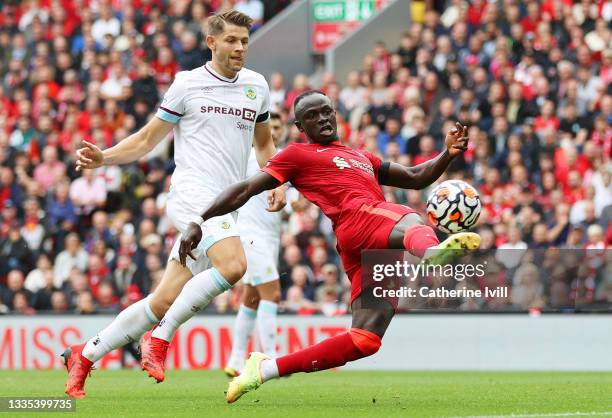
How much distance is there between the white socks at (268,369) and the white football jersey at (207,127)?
1.57 m

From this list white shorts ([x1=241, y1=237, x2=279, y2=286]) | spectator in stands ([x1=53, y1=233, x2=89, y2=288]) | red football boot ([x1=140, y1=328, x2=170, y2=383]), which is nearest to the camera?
red football boot ([x1=140, y1=328, x2=170, y2=383])

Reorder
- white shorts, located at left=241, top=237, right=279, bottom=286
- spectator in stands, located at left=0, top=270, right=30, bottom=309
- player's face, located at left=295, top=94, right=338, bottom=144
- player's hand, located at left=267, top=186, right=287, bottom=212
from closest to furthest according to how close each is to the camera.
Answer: player's face, located at left=295, top=94, right=338, bottom=144
player's hand, located at left=267, top=186, right=287, bottom=212
white shorts, located at left=241, top=237, right=279, bottom=286
spectator in stands, located at left=0, top=270, right=30, bottom=309

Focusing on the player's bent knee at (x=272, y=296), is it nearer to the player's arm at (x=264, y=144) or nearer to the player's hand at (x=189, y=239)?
the player's arm at (x=264, y=144)

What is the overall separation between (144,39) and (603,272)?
11.1 metres

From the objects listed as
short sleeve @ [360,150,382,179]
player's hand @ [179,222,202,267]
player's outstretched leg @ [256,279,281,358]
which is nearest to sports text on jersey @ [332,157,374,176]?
short sleeve @ [360,150,382,179]

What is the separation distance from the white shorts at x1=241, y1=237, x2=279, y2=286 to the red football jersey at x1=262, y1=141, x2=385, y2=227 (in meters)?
3.71

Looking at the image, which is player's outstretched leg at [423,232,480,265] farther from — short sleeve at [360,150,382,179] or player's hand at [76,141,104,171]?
player's hand at [76,141,104,171]

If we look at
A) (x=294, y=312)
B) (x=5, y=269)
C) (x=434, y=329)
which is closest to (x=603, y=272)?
(x=434, y=329)

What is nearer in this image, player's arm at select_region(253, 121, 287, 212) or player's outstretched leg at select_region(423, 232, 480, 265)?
player's outstretched leg at select_region(423, 232, 480, 265)

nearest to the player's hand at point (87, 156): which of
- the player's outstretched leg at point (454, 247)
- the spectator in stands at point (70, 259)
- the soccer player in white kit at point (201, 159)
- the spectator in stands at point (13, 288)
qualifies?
the soccer player in white kit at point (201, 159)

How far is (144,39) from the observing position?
24312mm

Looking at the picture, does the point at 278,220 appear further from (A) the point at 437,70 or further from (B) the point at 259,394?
(A) the point at 437,70

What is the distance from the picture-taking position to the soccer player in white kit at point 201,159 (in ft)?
33.0

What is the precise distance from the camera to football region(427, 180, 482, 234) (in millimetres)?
9438
